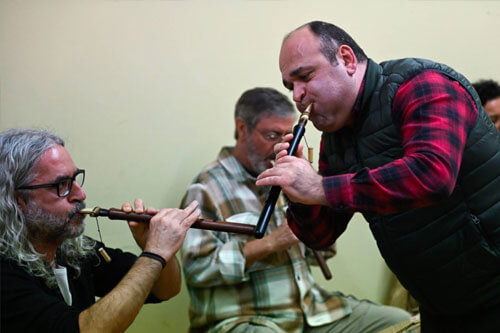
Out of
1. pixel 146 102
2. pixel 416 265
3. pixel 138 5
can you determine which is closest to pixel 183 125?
pixel 146 102

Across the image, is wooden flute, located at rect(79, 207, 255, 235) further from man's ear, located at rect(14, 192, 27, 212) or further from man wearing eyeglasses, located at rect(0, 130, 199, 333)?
man's ear, located at rect(14, 192, 27, 212)

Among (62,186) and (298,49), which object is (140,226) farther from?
(298,49)

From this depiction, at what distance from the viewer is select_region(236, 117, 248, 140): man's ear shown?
2.57m

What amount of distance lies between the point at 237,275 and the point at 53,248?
79cm

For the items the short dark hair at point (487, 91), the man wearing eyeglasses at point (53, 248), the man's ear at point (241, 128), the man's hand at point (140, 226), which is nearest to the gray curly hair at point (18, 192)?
the man wearing eyeglasses at point (53, 248)

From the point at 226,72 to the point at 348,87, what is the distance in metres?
1.36

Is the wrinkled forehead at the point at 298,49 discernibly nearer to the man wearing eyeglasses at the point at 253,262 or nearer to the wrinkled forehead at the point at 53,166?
the wrinkled forehead at the point at 53,166

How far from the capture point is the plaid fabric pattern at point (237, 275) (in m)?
2.22

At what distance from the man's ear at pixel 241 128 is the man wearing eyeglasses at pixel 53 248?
2.86 ft

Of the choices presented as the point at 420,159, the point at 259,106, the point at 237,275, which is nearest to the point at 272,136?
the point at 259,106

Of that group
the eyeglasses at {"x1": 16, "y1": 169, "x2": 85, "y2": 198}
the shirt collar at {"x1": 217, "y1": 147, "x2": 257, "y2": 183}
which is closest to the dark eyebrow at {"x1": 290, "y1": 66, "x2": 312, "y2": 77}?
the eyeglasses at {"x1": 16, "y1": 169, "x2": 85, "y2": 198}

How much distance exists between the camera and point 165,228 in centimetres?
167

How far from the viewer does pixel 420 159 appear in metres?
1.10

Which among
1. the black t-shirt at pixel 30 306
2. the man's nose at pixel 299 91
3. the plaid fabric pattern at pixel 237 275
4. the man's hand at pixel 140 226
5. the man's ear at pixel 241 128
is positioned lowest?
the plaid fabric pattern at pixel 237 275
